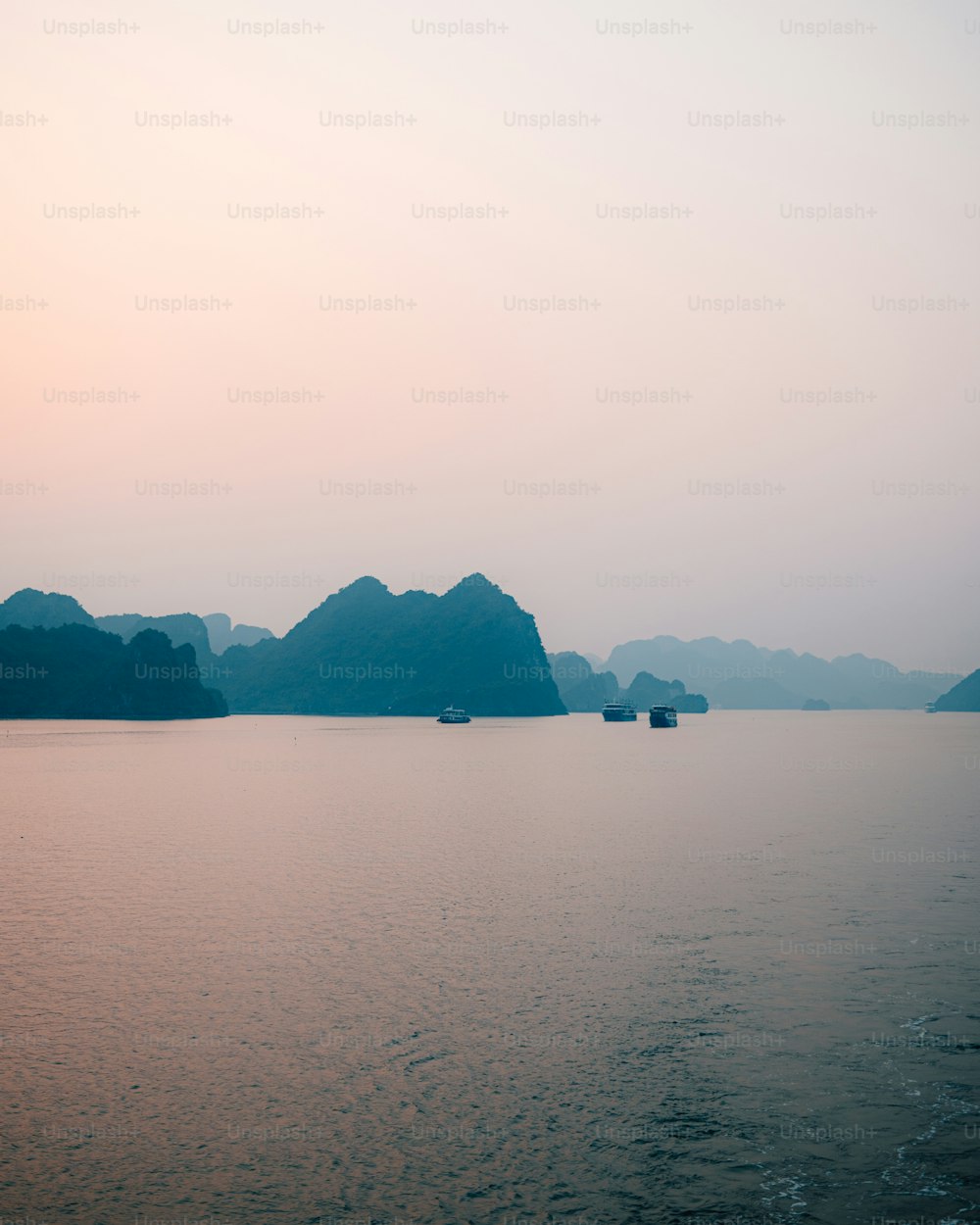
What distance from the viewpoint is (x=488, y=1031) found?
21.7 meters

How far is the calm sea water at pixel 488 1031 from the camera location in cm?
1452

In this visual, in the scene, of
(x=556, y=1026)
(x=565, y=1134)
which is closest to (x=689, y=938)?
(x=556, y=1026)

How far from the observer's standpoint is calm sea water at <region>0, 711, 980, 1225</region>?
14523 millimetres

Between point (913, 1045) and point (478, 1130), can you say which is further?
point (913, 1045)

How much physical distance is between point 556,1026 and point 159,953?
1326cm

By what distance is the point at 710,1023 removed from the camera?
2217cm

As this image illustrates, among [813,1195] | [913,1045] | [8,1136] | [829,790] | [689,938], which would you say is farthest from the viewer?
[829,790]

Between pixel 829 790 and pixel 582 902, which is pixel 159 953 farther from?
pixel 829 790

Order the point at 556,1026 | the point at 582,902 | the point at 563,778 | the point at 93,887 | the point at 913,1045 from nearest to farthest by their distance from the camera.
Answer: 1. the point at 913,1045
2. the point at 556,1026
3. the point at 582,902
4. the point at 93,887
5. the point at 563,778

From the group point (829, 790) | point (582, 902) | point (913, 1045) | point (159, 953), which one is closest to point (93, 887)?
point (159, 953)

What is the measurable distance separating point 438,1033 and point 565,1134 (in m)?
5.81

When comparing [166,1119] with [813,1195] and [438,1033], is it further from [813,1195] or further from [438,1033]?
[813,1195]

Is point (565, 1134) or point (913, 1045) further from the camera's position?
point (913, 1045)

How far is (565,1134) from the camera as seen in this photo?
53.2 ft
